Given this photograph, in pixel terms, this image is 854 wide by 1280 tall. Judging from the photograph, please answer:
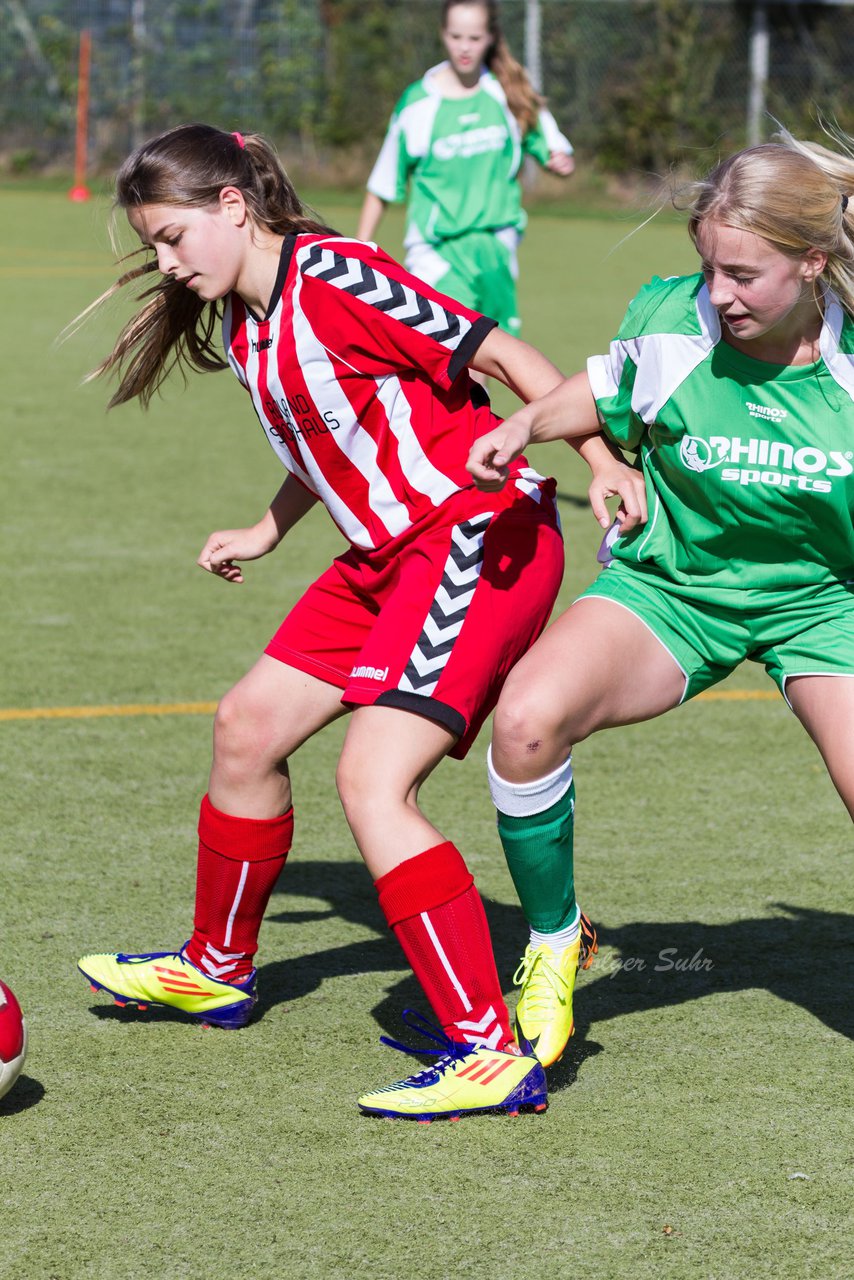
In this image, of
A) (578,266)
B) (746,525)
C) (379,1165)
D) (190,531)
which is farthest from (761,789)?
(578,266)

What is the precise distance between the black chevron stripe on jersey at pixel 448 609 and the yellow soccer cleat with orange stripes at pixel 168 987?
0.76 metres

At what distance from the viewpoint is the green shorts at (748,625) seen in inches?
125

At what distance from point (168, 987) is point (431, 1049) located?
1.67 ft

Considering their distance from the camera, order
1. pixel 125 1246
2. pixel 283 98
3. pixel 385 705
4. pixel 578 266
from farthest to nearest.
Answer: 1. pixel 283 98
2. pixel 578 266
3. pixel 385 705
4. pixel 125 1246

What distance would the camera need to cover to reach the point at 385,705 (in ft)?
9.91

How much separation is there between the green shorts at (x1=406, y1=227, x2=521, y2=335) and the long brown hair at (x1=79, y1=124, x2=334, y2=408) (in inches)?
198

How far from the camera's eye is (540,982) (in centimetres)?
320

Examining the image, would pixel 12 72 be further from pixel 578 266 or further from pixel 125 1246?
pixel 125 1246

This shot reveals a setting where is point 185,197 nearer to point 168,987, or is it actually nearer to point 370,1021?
point 168,987

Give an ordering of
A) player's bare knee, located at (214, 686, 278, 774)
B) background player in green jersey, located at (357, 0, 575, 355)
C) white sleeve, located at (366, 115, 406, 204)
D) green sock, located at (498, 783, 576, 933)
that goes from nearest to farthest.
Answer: green sock, located at (498, 783, 576, 933)
player's bare knee, located at (214, 686, 278, 774)
background player in green jersey, located at (357, 0, 575, 355)
white sleeve, located at (366, 115, 406, 204)

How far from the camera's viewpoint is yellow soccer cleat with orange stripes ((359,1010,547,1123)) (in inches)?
117

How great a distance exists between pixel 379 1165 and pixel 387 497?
3.77 feet

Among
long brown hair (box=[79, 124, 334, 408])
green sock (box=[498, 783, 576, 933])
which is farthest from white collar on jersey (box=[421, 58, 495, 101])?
green sock (box=[498, 783, 576, 933])

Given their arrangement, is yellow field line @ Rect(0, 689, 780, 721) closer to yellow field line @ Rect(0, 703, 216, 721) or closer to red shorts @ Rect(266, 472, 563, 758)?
yellow field line @ Rect(0, 703, 216, 721)
